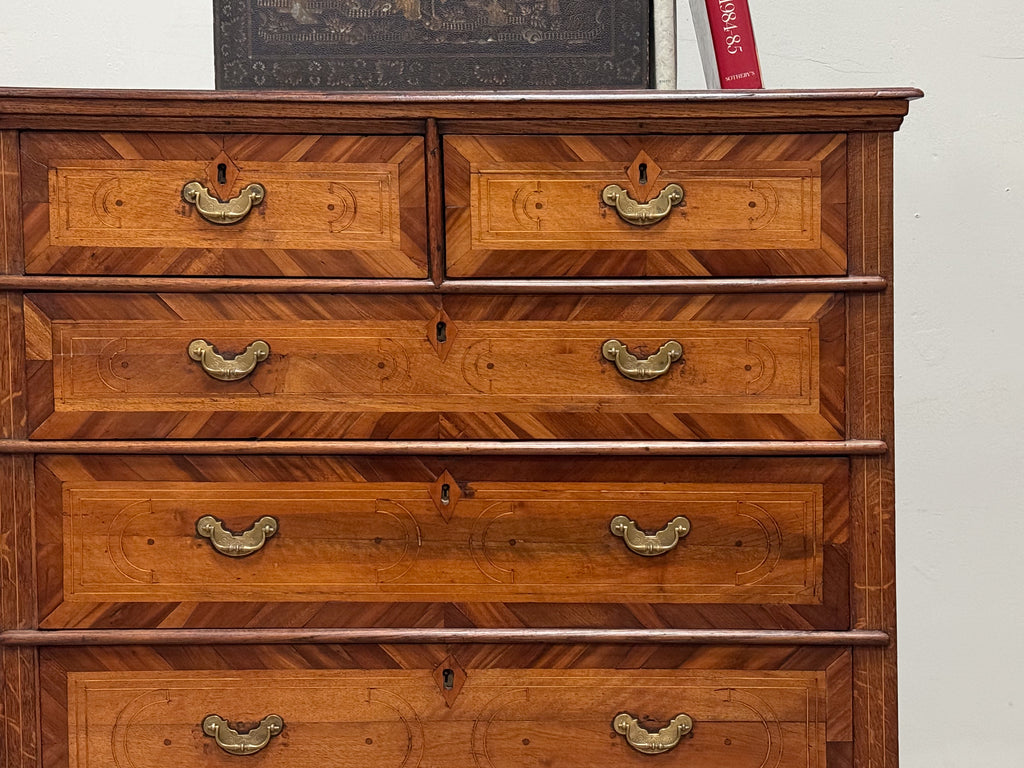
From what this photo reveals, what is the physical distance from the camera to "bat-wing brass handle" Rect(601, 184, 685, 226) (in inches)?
53.6

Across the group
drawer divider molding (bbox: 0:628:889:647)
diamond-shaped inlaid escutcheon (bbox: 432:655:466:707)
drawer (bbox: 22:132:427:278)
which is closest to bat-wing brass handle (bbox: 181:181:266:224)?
drawer (bbox: 22:132:427:278)

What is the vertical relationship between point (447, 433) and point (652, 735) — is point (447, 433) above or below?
above

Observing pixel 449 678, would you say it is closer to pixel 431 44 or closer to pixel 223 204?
pixel 223 204

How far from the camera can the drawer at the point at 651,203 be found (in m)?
1.36

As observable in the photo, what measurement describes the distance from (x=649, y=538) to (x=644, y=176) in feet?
1.64

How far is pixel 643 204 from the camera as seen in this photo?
137 centimetres

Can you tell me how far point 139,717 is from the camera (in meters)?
1.39

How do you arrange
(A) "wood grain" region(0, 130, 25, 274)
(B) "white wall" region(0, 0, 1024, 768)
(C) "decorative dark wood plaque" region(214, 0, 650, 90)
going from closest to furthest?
(A) "wood grain" region(0, 130, 25, 274), (C) "decorative dark wood plaque" region(214, 0, 650, 90), (B) "white wall" region(0, 0, 1024, 768)

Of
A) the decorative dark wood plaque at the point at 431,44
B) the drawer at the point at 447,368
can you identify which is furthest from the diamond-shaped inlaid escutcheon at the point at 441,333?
the decorative dark wood plaque at the point at 431,44

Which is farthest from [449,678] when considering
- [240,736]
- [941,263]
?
[941,263]

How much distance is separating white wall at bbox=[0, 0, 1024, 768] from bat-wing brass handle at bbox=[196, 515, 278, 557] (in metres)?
1.07

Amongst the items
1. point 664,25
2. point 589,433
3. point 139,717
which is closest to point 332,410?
point 589,433

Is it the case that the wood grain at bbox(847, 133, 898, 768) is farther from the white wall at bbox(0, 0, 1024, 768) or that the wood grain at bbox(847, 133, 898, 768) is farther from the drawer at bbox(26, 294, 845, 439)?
the white wall at bbox(0, 0, 1024, 768)

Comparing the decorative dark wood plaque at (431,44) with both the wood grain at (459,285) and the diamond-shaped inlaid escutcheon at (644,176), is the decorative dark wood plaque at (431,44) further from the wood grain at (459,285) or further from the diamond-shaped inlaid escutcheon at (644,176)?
the wood grain at (459,285)
